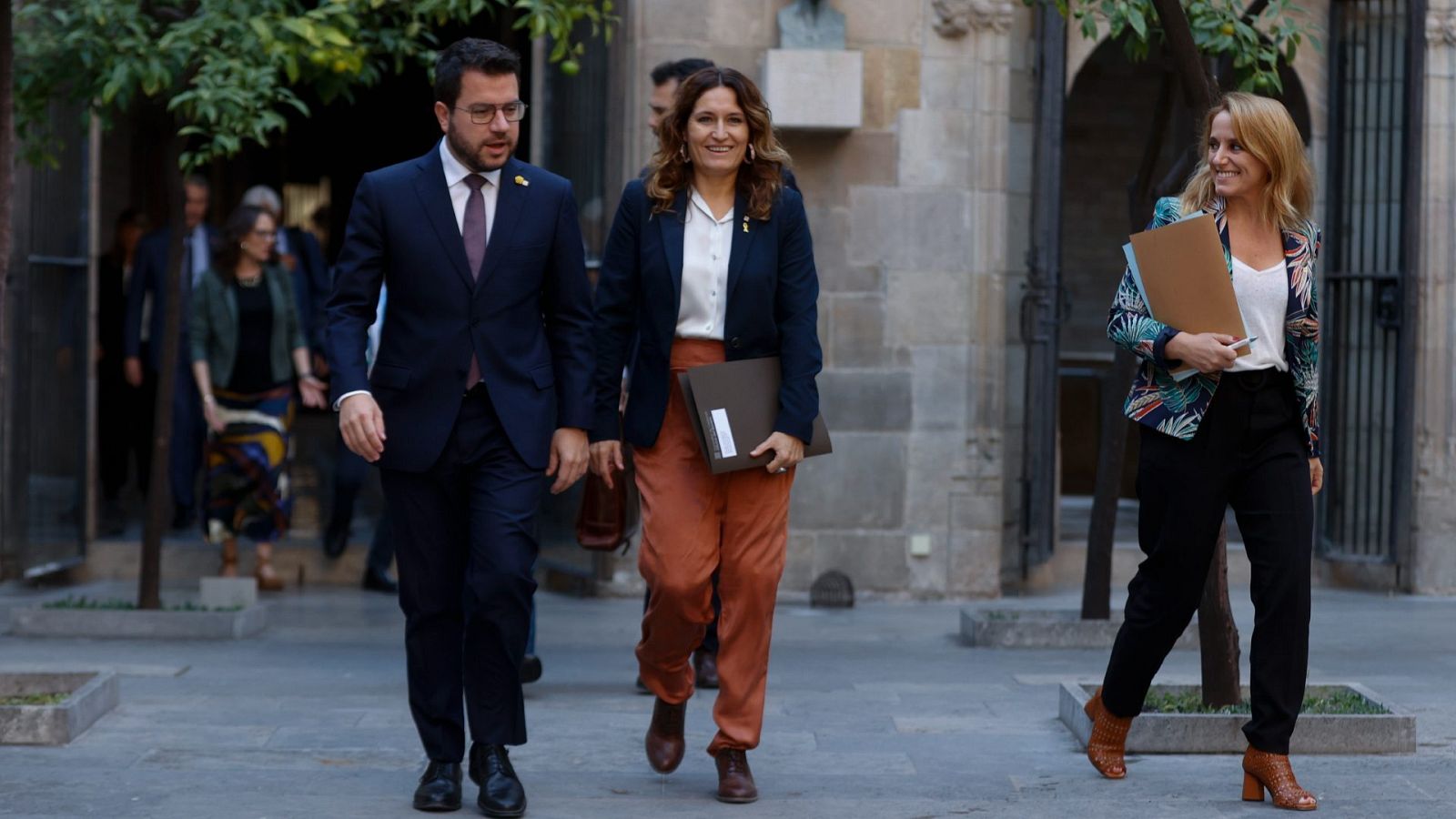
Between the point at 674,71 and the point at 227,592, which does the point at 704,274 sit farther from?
the point at 227,592

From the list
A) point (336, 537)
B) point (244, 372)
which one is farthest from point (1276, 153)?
point (336, 537)

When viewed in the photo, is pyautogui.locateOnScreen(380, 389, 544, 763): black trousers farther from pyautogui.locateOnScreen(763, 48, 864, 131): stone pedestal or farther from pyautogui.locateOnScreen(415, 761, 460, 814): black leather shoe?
pyautogui.locateOnScreen(763, 48, 864, 131): stone pedestal

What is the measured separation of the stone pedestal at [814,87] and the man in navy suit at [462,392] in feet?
16.7

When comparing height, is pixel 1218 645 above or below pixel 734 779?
above

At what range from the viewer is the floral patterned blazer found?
5418mm

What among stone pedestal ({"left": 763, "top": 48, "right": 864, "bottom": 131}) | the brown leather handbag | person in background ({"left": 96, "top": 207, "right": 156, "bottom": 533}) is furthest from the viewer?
person in background ({"left": 96, "top": 207, "right": 156, "bottom": 533})

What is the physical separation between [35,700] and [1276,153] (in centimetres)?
415

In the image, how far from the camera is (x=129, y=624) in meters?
9.13

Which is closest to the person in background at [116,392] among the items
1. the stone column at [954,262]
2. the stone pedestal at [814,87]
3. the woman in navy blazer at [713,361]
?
the stone pedestal at [814,87]

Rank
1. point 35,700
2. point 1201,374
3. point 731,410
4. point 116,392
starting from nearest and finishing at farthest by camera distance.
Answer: point 1201,374, point 731,410, point 35,700, point 116,392

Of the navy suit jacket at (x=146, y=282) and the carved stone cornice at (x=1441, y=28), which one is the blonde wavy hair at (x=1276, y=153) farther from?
the navy suit jacket at (x=146, y=282)

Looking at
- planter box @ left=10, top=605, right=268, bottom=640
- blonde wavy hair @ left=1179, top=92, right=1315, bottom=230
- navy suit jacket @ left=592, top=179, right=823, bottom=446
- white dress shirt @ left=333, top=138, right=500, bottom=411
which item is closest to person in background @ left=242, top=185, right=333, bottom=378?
planter box @ left=10, top=605, right=268, bottom=640

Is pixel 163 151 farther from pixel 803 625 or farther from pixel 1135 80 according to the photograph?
pixel 803 625

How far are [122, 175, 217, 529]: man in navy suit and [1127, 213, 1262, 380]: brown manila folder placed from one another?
694 cm
